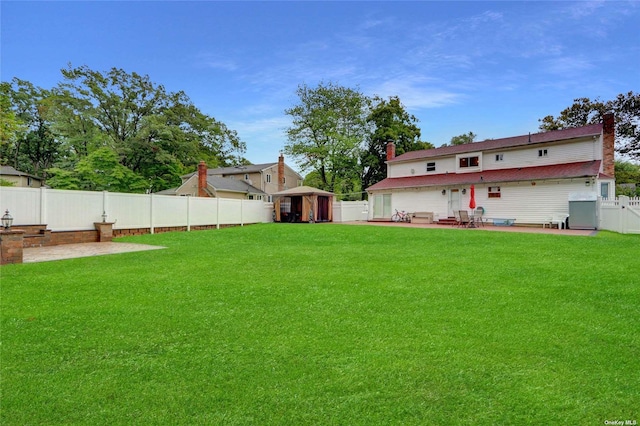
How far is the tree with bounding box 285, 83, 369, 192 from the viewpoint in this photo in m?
36.3

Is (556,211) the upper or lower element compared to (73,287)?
upper

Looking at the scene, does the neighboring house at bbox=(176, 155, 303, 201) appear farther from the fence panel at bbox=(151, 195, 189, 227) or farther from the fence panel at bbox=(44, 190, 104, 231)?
the fence panel at bbox=(44, 190, 104, 231)

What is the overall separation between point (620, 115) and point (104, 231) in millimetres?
39574

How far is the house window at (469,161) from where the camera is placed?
23.0 meters

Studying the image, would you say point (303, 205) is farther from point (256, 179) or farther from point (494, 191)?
point (256, 179)

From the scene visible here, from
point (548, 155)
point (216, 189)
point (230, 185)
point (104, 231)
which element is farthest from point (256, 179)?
point (548, 155)

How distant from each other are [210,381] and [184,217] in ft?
51.4

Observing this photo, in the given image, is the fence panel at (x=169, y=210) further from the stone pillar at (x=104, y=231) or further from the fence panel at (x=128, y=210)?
the stone pillar at (x=104, y=231)

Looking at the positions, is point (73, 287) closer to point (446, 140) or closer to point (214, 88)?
point (214, 88)

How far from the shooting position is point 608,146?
64.6 feet

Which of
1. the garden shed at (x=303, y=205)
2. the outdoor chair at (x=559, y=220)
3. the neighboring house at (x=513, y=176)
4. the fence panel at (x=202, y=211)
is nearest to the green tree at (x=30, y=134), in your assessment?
the garden shed at (x=303, y=205)

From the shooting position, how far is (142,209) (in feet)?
49.0

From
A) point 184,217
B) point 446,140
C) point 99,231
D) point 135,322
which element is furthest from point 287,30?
point 446,140

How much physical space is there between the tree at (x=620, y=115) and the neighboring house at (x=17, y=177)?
5527 cm
